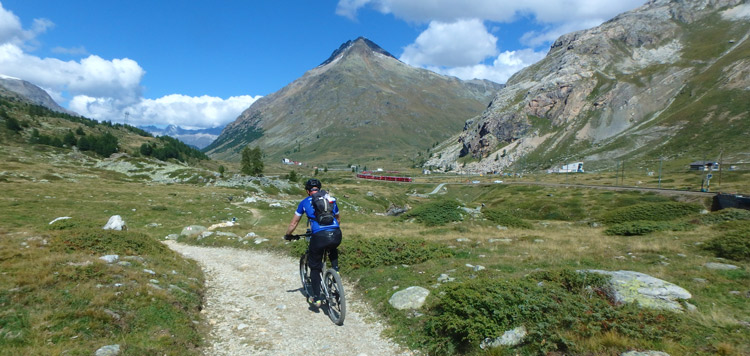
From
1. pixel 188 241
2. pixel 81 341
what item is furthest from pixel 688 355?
pixel 188 241

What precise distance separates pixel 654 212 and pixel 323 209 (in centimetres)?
4074

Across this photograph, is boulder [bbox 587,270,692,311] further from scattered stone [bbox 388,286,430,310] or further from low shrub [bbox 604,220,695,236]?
low shrub [bbox 604,220,695,236]

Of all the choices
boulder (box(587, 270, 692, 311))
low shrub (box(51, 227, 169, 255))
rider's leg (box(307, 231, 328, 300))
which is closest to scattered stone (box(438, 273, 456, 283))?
rider's leg (box(307, 231, 328, 300))

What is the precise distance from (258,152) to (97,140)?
8733 centimetres

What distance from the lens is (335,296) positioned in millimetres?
11297

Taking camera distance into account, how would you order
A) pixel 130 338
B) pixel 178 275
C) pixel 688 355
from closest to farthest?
pixel 688 355, pixel 130 338, pixel 178 275

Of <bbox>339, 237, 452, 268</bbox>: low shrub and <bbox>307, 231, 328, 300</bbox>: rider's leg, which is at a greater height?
<bbox>307, 231, 328, 300</bbox>: rider's leg

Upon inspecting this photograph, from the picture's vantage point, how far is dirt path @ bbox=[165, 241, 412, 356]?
370 inches

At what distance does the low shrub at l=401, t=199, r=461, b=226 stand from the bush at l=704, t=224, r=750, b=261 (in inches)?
885

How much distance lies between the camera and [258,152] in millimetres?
121750

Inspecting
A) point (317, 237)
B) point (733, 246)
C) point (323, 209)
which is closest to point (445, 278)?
point (317, 237)

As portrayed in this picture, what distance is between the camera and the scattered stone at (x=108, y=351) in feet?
23.8

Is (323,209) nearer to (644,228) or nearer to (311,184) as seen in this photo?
(311,184)

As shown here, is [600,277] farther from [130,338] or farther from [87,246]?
[87,246]
